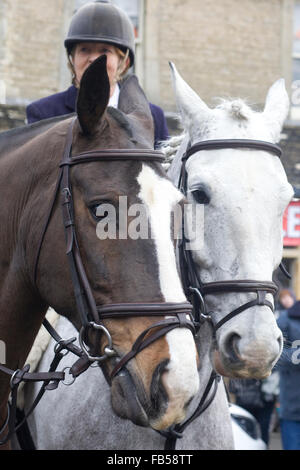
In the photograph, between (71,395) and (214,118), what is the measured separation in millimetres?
1665

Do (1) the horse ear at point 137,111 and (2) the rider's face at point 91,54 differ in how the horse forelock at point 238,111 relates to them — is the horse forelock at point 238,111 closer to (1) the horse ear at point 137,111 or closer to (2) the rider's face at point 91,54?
(1) the horse ear at point 137,111

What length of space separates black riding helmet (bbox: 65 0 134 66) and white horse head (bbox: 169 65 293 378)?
3.06 feet

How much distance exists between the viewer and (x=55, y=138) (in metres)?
2.87

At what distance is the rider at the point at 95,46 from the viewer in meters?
4.15

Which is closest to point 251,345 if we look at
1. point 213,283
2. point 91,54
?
point 213,283

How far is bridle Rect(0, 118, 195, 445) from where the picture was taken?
2.40 metres

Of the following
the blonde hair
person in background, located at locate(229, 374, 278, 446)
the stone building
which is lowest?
person in background, located at locate(229, 374, 278, 446)

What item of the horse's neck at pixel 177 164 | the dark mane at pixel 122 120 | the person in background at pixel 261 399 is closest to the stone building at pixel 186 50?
the person in background at pixel 261 399

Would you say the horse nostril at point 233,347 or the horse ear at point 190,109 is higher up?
the horse ear at point 190,109

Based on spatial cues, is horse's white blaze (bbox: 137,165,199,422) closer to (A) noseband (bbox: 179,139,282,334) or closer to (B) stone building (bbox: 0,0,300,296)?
(A) noseband (bbox: 179,139,282,334)

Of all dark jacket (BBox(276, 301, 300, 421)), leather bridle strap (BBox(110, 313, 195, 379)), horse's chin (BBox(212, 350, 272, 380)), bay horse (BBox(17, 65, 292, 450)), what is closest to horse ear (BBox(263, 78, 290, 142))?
bay horse (BBox(17, 65, 292, 450))

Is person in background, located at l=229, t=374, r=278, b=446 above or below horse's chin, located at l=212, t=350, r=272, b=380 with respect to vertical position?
below
